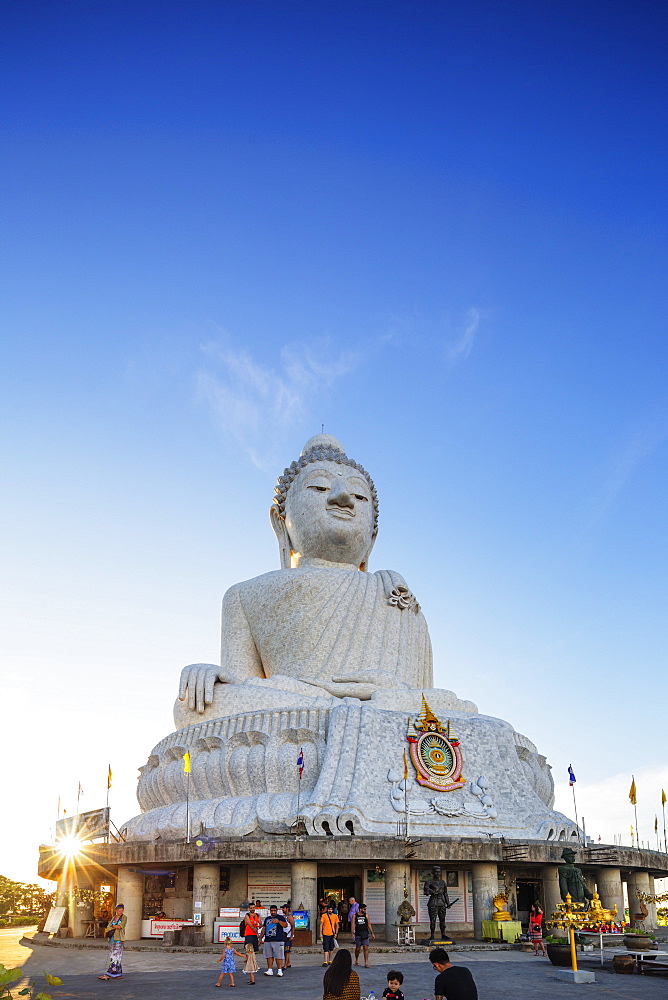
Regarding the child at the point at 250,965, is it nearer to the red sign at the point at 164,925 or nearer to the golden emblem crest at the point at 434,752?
the red sign at the point at 164,925

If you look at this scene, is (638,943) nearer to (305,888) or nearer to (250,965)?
(305,888)

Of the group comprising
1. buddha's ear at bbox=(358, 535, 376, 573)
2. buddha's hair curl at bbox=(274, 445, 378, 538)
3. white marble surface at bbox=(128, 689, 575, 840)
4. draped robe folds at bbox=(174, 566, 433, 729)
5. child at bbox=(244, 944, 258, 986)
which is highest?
buddha's hair curl at bbox=(274, 445, 378, 538)

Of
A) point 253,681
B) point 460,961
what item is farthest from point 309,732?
point 460,961

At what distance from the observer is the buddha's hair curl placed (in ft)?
88.1

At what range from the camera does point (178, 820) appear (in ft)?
59.3

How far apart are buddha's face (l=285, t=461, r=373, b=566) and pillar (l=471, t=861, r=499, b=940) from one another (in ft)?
34.5

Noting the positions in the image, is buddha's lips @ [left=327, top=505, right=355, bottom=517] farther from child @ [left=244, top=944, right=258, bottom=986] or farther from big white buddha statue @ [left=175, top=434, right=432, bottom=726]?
child @ [left=244, top=944, right=258, bottom=986]

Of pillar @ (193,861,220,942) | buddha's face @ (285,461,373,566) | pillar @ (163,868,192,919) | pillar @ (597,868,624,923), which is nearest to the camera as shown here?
pillar @ (193,861,220,942)

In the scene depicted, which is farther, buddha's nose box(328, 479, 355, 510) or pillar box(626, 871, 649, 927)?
buddha's nose box(328, 479, 355, 510)

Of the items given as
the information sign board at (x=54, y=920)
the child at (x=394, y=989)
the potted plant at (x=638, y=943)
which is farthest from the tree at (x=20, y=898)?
the child at (x=394, y=989)

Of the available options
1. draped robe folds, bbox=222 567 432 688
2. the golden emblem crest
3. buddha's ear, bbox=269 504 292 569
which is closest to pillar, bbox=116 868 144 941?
draped robe folds, bbox=222 567 432 688

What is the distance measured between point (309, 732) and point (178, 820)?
321 centimetres

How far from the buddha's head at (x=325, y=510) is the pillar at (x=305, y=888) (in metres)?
10.6

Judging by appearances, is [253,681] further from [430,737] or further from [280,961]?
[280,961]
